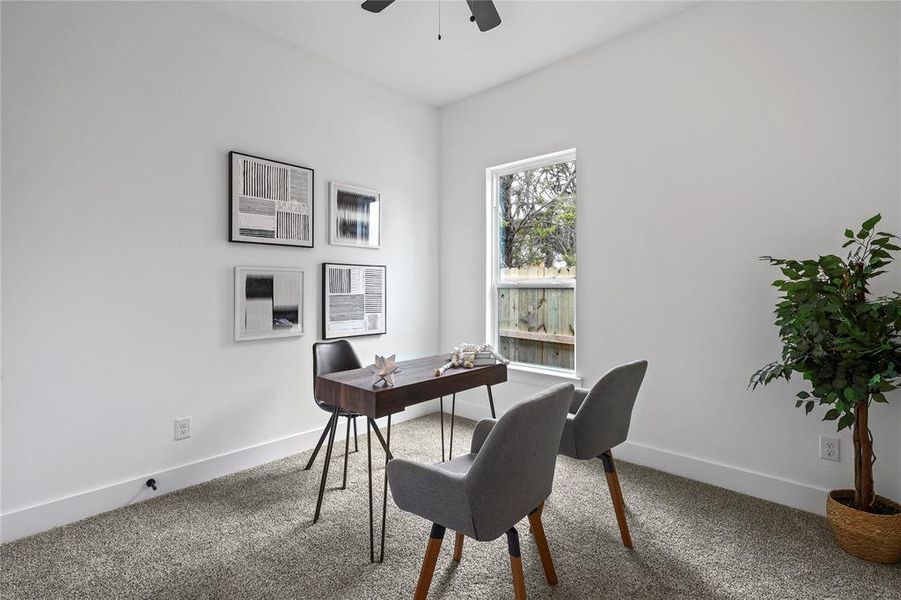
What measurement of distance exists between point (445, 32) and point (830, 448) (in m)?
3.37

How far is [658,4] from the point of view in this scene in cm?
286

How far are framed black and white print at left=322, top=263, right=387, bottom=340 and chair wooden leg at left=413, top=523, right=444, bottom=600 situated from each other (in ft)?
7.06

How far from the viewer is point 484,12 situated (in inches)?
100

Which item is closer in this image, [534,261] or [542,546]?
[542,546]

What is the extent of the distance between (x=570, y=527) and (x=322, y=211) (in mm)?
2644

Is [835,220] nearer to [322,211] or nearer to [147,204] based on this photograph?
[322,211]

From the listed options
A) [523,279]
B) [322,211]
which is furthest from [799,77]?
[322,211]

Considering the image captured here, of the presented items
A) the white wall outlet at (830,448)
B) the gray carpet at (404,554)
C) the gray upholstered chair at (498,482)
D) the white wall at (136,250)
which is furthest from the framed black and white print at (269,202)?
the white wall outlet at (830,448)

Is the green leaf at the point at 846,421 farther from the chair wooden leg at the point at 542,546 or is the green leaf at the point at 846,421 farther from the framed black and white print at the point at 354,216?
the framed black and white print at the point at 354,216

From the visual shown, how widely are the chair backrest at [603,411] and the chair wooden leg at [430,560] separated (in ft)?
2.50

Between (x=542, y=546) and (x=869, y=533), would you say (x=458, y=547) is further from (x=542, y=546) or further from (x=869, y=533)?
(x=869, y=533)

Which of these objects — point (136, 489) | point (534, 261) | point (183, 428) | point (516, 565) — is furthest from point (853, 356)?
point (136, 489)

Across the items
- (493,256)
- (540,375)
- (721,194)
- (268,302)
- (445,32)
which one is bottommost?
(540,375)

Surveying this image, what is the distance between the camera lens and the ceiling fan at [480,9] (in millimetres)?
2494
